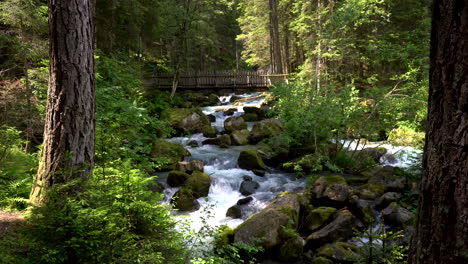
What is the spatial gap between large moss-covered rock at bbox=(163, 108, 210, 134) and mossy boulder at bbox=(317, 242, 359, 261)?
1004 centimetres

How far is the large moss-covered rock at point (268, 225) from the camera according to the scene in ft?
20.5

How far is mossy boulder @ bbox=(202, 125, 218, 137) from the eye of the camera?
590 inches

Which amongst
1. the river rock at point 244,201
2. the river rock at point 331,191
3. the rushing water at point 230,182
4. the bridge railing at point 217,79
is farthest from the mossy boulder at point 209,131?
the bridge railing at point 217,79

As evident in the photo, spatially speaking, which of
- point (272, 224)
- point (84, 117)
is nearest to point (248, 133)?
point (272, 224)

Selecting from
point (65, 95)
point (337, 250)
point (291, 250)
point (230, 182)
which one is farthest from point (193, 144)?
point (65, 95)

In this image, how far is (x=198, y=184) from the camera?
9094 millimetres

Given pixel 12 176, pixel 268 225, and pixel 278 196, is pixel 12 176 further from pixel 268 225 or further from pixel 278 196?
pixel 278 196

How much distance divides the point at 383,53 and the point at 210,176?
6537 millimetres

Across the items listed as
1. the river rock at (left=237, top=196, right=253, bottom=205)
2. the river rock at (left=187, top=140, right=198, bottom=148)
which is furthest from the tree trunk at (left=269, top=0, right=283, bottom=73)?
the river rock at (left=237, top=196, right=253, bottom=205)

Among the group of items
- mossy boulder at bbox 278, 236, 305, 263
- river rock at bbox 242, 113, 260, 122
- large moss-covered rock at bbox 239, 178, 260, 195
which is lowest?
mossy boulder at bbox 278, 236, 305, 263

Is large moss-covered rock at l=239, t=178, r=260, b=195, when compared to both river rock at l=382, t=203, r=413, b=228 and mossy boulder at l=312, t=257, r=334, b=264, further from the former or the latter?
river rock at l=382, t=203, r=413, b=228

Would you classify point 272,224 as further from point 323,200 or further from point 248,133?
point 248,133

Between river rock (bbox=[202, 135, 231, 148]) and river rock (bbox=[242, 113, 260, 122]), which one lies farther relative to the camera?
river rock (bbox=[242, 113, 260, 122])

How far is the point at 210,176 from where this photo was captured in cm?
1014
